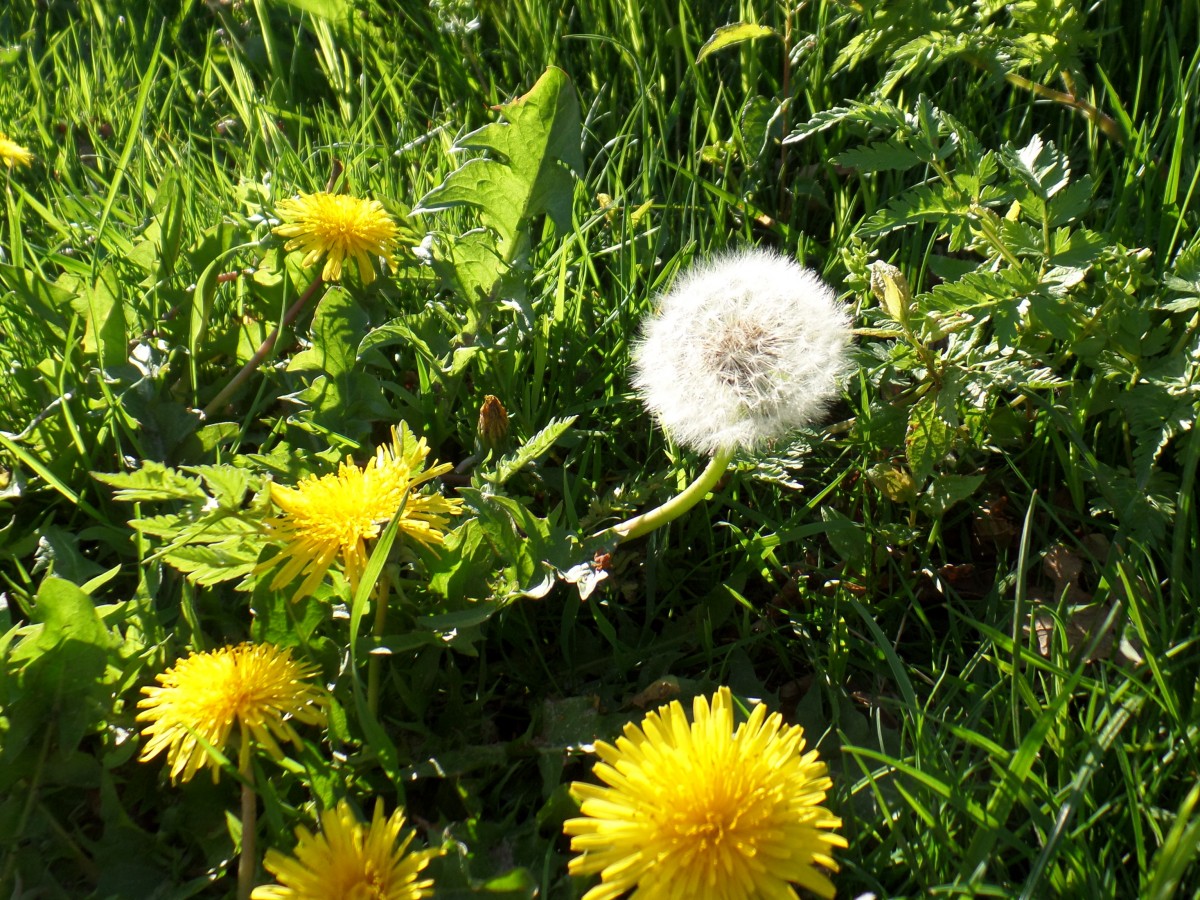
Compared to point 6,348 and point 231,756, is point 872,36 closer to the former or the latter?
point 231,756

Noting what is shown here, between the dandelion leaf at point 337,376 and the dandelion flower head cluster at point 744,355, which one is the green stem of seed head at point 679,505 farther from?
the dandelion leaf at point 337,376

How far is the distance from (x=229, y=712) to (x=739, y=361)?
0.99 metres

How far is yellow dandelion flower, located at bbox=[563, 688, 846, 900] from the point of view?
1.20 meters

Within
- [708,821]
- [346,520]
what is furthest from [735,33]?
[708,821]

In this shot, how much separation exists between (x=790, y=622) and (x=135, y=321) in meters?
1.52

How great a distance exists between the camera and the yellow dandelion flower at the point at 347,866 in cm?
128

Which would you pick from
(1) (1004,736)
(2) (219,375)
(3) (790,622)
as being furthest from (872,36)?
(2) (219,375)

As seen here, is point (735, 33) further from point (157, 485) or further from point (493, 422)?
point (157, 485)

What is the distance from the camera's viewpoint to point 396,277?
2.21 meters

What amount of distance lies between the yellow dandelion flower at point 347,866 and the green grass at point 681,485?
0.08 meters

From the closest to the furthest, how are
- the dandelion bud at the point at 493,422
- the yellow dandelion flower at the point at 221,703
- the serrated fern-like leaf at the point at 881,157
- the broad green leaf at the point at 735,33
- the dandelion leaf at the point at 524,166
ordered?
1. the yellow dandelion flower at the point at 221,703
2. the serrated fern-like leaf at the point at 881,157
3. the dandelion bud at the point at 493,422
4. the dandelion leaf at the point at 524,166
5. the broad green leaf at the point at 735,33

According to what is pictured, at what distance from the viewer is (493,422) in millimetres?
1870

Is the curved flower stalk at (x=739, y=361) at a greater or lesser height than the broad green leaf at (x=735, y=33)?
lesser

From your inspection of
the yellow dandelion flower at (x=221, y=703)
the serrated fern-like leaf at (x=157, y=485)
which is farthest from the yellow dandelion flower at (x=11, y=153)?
the yellow dandelion flower at (x=221, y=703)
